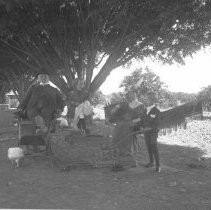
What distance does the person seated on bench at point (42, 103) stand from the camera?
378 inches

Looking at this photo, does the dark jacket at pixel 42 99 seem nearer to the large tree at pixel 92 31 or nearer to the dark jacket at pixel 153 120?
the dark jacket at pixel 153 120

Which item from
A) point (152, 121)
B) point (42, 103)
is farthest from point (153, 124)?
point (42, 103)

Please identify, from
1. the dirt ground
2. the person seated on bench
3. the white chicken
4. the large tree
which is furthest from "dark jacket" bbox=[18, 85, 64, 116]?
the large tree

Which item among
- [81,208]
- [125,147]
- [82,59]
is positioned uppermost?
[82,59]

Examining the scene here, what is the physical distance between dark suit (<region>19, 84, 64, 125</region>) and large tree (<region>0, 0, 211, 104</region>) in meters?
4.81

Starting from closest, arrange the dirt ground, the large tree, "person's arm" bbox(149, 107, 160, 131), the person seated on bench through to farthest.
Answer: the dirt ground → "person's arm" bbox(149, 107, 160, 131) → the person seated on bench → the large tree

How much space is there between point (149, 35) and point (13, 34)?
6.39 meters

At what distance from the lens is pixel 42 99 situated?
31.8 feet

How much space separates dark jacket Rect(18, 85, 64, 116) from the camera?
9.65 metres

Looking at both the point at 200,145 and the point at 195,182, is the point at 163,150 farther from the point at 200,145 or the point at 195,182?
the point at 195,182

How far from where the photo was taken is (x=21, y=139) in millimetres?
9727

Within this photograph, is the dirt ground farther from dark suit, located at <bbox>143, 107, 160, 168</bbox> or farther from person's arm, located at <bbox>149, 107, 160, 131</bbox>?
person's arm, located at <bbox>149, 107, 160, 131</bbox>

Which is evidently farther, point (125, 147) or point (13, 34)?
point (13, 34)

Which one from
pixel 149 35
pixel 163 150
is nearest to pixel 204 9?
pixel 149 35
